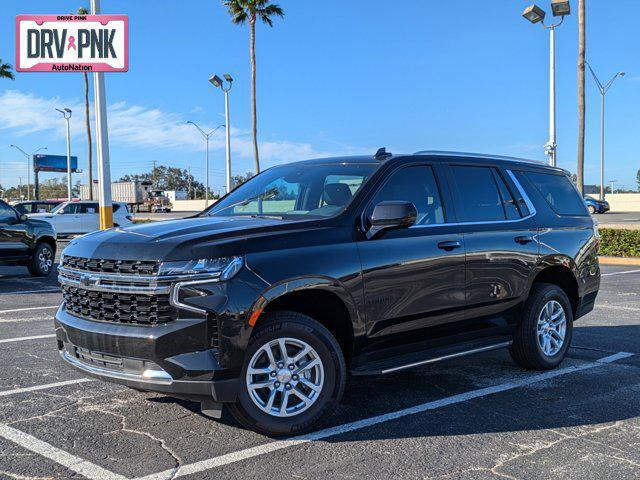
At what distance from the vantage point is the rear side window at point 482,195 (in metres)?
5.55

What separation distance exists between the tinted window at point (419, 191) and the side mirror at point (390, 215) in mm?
381

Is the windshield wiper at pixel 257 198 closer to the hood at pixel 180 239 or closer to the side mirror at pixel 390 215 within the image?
the hood at pixel 180 239

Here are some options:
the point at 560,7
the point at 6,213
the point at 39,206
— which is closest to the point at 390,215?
the point at 6,213

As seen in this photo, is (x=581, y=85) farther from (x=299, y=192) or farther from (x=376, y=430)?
(x=376, y=430)

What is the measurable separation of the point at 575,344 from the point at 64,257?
5.48 metres

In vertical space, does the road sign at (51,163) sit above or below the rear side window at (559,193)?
above

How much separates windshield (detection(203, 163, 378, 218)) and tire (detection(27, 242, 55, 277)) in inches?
390

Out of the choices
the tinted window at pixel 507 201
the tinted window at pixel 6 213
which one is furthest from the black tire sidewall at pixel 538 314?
the tinted window at pixel 6 213

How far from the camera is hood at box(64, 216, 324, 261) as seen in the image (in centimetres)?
396

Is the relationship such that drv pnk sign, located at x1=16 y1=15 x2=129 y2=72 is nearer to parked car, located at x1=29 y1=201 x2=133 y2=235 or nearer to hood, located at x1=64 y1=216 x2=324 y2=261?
parked car, located at x1=29 y1=201 x2=133 y2=235

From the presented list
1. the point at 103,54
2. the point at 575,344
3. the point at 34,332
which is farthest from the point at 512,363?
the point at 103,54

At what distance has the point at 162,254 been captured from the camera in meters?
3.94

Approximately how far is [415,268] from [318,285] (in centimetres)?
93

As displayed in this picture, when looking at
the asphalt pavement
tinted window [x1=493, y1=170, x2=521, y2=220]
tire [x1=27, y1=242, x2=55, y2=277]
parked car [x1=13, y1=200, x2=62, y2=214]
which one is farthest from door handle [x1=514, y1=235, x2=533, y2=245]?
parked car [x1=13, y1=200, x2=62, y2=214]
